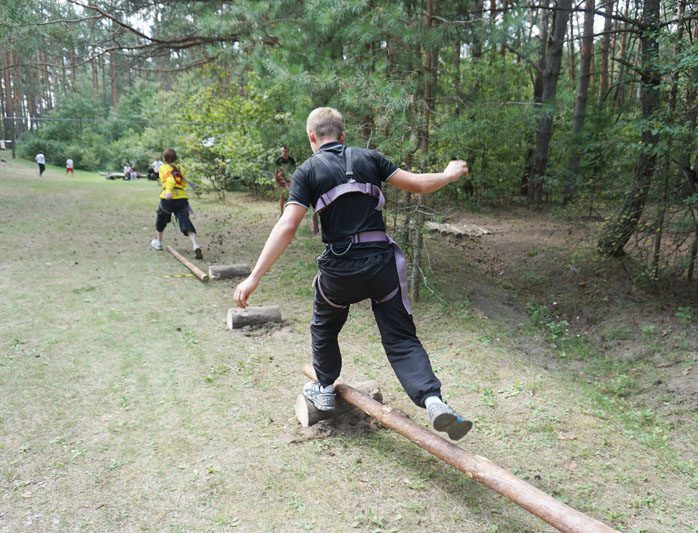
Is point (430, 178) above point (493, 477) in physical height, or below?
above

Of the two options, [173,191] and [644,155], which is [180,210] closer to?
[173,191]

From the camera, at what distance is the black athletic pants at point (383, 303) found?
312cm

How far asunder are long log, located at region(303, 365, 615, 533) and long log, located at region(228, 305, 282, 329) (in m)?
2.65

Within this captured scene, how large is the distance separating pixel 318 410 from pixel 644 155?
594 cm

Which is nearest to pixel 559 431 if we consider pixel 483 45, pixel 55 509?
pixel 55 509

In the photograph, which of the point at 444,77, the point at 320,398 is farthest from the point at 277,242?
the point at 444,77

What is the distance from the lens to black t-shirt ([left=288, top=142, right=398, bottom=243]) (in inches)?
123

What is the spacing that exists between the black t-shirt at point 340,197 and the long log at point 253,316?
309cm

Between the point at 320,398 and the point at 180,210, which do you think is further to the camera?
the point at 180,210

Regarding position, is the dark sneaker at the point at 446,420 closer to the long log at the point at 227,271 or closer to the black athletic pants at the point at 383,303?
the black athletic pants at the point at 383,303

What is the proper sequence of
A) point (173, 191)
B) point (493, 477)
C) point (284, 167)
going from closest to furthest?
point (493, 477)
point (173, 191)
point (284, 167)

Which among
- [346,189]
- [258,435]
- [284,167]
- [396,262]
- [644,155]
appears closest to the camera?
[346,189]

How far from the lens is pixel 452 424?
2.89 metres

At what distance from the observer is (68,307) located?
6.29 meters
